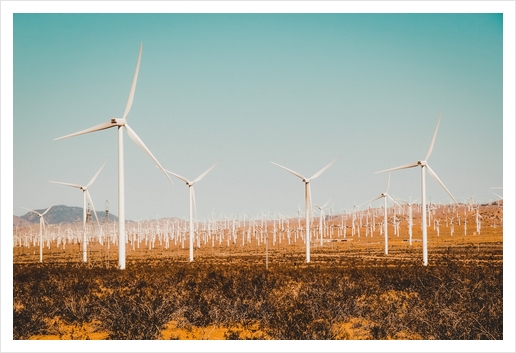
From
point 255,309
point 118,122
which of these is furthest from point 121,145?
point 255,309

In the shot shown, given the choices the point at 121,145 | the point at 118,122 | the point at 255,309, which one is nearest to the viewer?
the point at 255,309

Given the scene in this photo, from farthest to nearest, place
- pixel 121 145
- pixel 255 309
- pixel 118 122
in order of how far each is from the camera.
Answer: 1. pixel 118 122
2. pixel 121 145
3. pixel 255 309

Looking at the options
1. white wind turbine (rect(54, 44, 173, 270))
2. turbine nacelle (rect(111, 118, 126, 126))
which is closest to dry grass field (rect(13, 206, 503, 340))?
white wind turbine (rect(54, 44, 173, 270))

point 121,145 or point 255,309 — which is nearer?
point 255,309

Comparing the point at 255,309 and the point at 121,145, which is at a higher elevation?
the point at 121,145

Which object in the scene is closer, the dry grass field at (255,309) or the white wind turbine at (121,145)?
the dry grass field at (255,309)

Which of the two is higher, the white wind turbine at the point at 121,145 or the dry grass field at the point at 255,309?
the white wind turbine at the point at 121,145

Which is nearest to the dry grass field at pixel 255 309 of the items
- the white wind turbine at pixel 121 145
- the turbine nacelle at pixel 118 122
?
the white wind turbine at pixel 121 145

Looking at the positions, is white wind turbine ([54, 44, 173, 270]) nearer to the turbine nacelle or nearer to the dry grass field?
the turbine nacelle

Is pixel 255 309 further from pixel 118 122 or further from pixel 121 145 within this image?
pixel 118 122

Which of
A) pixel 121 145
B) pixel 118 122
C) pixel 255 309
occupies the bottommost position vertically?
pixel 255 309

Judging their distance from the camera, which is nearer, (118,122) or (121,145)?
(121,145)

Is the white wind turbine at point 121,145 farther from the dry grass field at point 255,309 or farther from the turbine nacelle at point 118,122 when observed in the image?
the dry grass field at point 255,309
